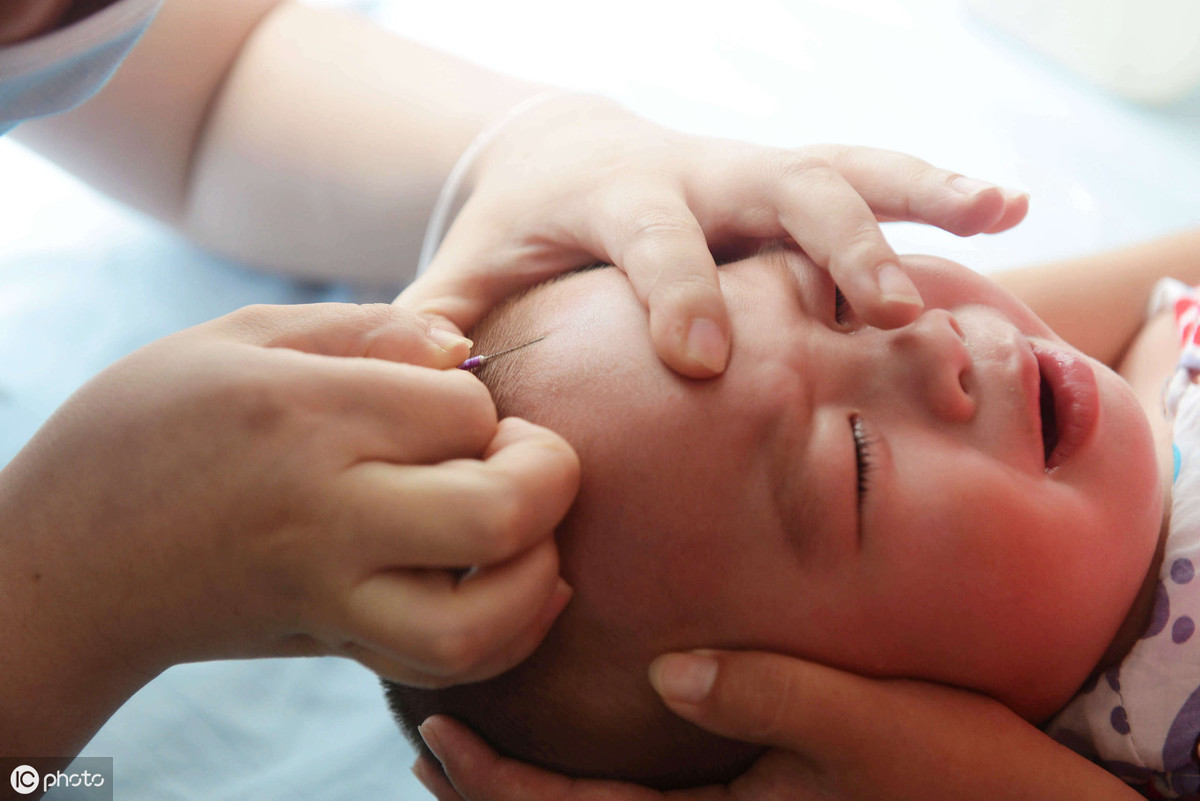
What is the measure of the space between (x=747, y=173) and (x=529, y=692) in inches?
27.1

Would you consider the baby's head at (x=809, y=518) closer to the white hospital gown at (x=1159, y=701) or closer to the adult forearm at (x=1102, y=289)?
the white hospital gown at (x=1159, y=701)

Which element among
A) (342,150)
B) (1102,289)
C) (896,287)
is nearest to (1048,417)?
(896,287)

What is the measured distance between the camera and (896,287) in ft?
3.00

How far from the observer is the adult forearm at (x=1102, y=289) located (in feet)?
5.20

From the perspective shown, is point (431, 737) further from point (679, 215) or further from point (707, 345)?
point (679, 215)

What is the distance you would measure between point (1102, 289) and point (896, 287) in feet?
2.97

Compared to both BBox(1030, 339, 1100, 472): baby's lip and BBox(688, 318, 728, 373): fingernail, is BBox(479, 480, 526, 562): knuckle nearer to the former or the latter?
BBox(688, 318, 728, 373): fingernail

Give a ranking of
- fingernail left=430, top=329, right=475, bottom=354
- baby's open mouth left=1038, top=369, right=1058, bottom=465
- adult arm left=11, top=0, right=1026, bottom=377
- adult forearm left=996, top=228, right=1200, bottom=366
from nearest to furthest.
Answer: fingernail left=430, top=329, right=475, bottom=354
baby's open mouth left=1038, top=369, right=1058, bottom=465
adult arm left=11, top=0, right=1026, bottom=377
adult forearm left=996, top=228, right=1200, bottom=366

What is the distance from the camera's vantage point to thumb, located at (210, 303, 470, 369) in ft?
2.89

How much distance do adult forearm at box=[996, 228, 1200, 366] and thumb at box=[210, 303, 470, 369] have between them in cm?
115

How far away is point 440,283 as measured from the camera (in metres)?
1.31

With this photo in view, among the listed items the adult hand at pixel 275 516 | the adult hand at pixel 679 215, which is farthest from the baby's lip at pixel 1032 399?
the adult hand at pixel 275 516

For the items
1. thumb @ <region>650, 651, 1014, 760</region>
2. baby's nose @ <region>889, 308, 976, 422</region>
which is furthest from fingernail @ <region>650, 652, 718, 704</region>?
baby's nose @ <region>889, 308, 976, 422</region>

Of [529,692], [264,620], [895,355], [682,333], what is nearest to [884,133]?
[895,355]
